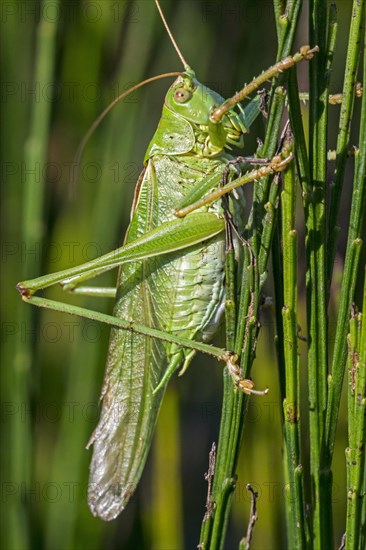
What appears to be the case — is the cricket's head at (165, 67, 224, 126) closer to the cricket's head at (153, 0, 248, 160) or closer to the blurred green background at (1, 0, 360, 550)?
the cricket's head at (153, 0, 248, 160)

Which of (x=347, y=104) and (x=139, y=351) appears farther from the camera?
(x=139, y=351)

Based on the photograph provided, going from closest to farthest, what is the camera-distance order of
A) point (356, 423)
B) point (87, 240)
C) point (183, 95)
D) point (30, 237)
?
point (356, 423) < point (183, 95) < point (30, 237) < point (87, 240)

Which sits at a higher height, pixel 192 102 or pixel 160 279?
pixel 192 102

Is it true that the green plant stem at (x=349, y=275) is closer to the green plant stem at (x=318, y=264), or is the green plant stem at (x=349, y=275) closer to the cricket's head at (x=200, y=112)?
the green plant stem at (x=318, y=264)

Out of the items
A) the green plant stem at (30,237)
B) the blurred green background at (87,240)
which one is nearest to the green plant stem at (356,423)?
the blurred green background at (87,240)

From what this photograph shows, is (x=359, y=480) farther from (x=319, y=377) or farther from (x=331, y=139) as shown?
(x=331, y=139)

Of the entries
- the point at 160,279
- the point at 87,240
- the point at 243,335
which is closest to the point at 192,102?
the point at 160,279

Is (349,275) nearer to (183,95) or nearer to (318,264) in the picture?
(318,264)

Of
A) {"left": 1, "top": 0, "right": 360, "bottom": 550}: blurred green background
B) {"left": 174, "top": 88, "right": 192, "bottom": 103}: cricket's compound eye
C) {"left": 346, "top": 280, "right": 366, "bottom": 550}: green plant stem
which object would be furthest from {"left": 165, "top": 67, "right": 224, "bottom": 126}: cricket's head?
{"left": 346, "top": 280, "right": 366, "bottom": 550}: green plant stem

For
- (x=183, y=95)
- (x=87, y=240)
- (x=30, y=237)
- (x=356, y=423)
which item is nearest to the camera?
(x=356, y=423)
